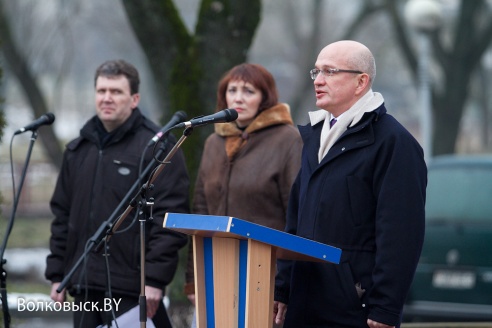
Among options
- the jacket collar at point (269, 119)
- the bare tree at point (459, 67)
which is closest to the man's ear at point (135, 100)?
the jacket collar at point (269, 119)

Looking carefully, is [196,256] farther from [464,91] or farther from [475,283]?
[464,91]

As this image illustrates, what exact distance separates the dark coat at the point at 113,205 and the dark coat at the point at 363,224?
1.33 metres

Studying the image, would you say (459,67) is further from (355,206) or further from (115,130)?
(355,206)

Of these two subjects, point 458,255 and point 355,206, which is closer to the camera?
point 355,206

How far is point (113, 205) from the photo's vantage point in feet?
20.8

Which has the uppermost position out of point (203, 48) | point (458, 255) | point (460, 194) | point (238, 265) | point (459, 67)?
point (459, 67)

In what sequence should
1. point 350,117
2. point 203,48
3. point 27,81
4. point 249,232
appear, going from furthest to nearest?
point 27,81
point 203,48
point 350,117
point 249,232

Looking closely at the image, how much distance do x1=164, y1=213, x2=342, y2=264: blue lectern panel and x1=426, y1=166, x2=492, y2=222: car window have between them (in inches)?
223

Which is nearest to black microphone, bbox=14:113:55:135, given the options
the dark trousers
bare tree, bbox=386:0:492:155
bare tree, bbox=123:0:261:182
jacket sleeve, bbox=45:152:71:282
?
jacket sleeve, bbox=45:152:71:282

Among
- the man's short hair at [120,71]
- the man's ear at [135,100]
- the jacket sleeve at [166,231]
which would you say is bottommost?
the jacket sleeve at [166,231]

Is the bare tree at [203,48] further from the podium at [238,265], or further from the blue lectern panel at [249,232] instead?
the blue lectern panel at [249,232]

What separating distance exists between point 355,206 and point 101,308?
6.49ft

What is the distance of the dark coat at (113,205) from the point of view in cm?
624

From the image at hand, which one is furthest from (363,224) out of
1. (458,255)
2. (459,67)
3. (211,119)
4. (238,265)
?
(459,67)
